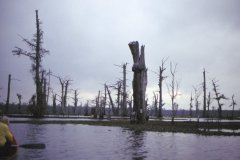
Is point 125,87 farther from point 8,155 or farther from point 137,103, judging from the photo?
point 8,155

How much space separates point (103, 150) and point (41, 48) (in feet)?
110

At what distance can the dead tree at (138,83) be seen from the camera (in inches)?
1164

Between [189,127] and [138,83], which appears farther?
[138,83]

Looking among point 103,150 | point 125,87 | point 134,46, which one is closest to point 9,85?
point 125,87

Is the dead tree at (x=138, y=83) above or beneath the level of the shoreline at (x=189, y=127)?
above

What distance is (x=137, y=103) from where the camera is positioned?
2972 centimetres

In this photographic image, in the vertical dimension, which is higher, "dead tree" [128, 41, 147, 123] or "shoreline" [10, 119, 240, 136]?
"dead tree" [128, 41, 147, 123]

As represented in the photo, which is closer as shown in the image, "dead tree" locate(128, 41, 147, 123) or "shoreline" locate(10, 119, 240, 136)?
"shoreline" locate(10, 119, 240, 136)

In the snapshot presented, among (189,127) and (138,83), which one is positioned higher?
(138,83)

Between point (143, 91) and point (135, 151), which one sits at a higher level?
point (143, 91)

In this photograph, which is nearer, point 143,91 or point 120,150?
point 120,150

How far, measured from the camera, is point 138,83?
97.4 ft

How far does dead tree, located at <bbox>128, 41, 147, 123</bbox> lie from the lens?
29.6 meters

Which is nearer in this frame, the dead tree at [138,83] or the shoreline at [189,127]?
the shoreline at [189,127]
